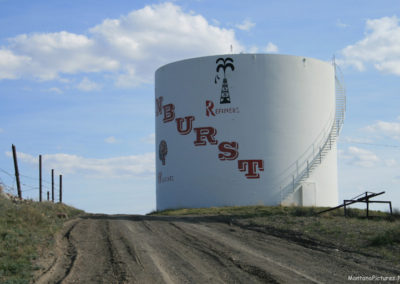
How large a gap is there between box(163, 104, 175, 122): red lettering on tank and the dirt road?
17435mm

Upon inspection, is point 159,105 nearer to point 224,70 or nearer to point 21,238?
point 224,70

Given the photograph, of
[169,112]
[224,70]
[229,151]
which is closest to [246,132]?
[229,151]

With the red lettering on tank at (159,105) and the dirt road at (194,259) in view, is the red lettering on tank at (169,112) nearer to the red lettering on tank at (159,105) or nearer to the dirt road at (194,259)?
the red lettering on tank at (159,105)

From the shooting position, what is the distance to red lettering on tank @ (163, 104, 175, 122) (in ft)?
119

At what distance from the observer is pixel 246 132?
34094mm

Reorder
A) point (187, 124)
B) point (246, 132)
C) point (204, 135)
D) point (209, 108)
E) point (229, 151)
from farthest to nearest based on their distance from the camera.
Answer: point (187, 124), point (209, 108), point (204, 135), point (246, 132), point (229, 151)

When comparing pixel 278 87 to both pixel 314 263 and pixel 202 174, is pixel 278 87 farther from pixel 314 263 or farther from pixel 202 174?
pixel 314 263

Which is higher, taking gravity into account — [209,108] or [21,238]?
[209,108]

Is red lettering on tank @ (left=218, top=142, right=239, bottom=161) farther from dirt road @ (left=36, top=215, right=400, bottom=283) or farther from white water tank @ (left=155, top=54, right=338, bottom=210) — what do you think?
dirt road @ (left=36, top=215, right=400, bottom=283)

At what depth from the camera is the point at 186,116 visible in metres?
35.2

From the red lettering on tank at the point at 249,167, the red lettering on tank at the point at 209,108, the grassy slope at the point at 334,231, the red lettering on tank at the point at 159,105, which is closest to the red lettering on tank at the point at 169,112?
the red lettering on tank at the point at 159,105

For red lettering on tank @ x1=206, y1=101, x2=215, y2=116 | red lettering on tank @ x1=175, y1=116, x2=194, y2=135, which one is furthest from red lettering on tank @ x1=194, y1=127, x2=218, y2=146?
red lettering on tank @ x1=206, y1=101, x2=215, y2=116

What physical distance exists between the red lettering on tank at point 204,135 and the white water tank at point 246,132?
0.06m

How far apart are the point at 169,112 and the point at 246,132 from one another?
5650 millimetres
